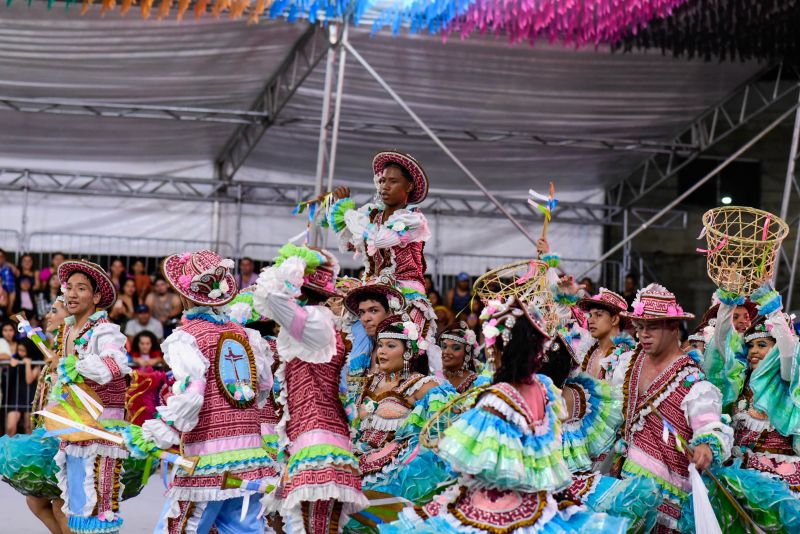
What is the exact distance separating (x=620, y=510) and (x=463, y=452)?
5.12 feet

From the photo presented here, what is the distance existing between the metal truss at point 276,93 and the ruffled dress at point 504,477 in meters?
6.69

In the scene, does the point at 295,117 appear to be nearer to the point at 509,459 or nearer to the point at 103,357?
the point at 103,357

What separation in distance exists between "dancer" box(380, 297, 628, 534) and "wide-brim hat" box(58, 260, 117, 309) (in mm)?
3076

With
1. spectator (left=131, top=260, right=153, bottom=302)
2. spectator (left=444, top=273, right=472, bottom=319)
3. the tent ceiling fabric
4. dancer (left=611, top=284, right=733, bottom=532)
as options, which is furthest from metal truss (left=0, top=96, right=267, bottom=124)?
dancer (left=611, top=284, right=733, bottom=532)

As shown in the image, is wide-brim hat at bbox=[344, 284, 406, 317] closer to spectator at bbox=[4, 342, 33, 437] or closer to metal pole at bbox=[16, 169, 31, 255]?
spectator at bbox=[4, 342, 33, 437]

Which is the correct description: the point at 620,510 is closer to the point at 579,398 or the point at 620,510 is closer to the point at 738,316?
the point at 579,398

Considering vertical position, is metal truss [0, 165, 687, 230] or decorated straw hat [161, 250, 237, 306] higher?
metal truss [0, 165, 687, 230]

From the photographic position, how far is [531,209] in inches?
644

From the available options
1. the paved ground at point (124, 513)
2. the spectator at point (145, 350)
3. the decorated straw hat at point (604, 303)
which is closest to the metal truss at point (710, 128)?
the decorated straw hat at point (604, 303)

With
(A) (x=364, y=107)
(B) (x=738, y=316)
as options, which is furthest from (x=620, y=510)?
(A) (x=364, y=107)

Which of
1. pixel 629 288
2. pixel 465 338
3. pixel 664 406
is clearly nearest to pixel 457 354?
pixel 465 338

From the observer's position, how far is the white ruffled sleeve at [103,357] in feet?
22.3

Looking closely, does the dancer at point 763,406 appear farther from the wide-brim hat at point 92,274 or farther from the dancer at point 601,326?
the wide-brim hat at point 92,274

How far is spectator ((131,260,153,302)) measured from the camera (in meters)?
13.8
